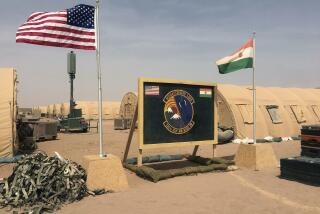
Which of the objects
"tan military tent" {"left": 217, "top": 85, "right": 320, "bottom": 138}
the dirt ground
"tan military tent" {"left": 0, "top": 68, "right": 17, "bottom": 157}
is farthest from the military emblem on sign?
"tan military tent" {"left": 217, "top": 85, "right": 320, "bottom": 138}

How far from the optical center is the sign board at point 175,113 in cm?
1119

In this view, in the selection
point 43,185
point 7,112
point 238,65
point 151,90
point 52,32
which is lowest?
point 43,185

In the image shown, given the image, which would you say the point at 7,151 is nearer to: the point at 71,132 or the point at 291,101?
the point at 71,132

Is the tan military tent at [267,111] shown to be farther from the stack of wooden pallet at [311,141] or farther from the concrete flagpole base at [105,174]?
the concrete flagpole base at [105,174]

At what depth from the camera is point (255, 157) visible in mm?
12133

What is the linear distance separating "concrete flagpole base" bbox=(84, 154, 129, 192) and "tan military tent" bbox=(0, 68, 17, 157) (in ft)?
22.6

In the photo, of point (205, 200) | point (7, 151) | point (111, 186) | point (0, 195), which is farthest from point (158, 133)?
point (7, 151)

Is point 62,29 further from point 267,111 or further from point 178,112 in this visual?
point 267,111

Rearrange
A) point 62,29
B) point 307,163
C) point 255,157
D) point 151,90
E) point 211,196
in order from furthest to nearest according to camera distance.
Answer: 1. point 255,157
2. point 151,90
3. point 307,163
4. point 62,29
5. point 211,196

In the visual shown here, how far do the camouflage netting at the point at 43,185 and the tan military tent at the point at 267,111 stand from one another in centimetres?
1539

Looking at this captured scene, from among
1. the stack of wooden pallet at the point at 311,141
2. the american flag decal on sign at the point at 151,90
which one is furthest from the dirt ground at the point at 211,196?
the american flag decal on sign at the point at 151,90

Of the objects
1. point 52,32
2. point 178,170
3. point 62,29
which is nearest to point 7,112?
point 52,32

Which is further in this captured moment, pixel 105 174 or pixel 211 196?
pixel 105 174

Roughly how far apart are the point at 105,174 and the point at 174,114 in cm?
381
